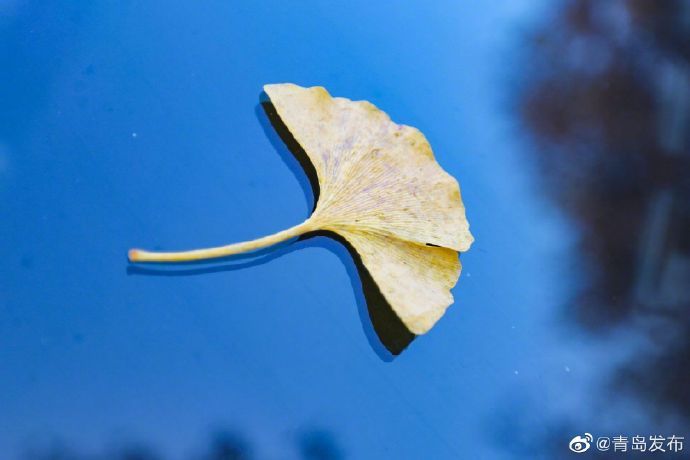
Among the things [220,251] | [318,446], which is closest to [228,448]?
[318,446]

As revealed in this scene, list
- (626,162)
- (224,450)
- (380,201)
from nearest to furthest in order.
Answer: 1. (224,450)
2. (380,201)
3. (626,162)

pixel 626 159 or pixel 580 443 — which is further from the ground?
pixel 626 159

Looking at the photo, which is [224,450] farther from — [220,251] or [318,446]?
[220,251]

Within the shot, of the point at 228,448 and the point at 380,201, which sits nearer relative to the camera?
the point at 228,448

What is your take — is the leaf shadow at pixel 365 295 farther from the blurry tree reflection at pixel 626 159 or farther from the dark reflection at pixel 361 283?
the blurry tree reflection at pixel 626 159

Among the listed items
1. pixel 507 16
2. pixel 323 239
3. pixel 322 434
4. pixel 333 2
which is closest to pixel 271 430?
pixel 322 434

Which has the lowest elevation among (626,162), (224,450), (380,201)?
(224,450)
